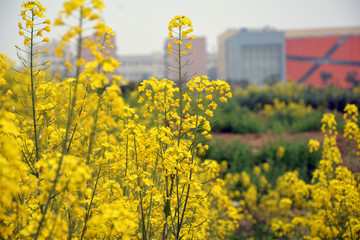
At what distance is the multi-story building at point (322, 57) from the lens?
49.2m

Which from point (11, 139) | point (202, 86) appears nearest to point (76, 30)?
point (11, 139)

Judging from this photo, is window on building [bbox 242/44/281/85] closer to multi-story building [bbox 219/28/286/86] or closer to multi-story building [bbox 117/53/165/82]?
multi-story building [bbox 219/28/286/86]

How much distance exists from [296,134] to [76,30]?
9618mm

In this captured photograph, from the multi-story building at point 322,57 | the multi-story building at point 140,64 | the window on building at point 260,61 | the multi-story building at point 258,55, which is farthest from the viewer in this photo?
the multi-story building at point 140,64

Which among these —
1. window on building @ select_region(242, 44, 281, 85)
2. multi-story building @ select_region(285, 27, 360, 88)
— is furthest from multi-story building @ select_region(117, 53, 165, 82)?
multi-story building @ select_region(285, 27, 360, 88)

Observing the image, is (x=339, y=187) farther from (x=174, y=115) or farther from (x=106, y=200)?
(x=106, y=200)

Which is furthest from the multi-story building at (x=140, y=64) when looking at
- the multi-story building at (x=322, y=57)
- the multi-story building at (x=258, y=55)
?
the multi-story building at (x=322, y=57)

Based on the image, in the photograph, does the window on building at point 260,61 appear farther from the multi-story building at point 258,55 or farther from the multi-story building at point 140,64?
the multi-story building at point 140,64

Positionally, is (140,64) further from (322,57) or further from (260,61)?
(322,57)

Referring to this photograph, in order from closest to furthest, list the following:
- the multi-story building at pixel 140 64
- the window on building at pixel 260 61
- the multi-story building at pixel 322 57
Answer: the multi-story building at pixel 322 57 → the window on building at pixel 260 61 → the multi-story building at pixel 140 64

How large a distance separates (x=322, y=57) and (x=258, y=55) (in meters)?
9.52

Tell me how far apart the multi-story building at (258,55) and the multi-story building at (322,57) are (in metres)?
1.75

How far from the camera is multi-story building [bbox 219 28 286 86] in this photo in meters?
50.7

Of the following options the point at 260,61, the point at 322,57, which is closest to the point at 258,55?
the point at 260,61
